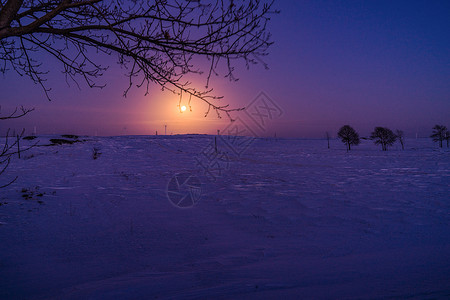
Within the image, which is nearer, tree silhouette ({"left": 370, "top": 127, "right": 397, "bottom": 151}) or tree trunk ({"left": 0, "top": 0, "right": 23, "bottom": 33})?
tree trunk ({"left": 0, "top": 0, "right": 23, "bottom": 33})

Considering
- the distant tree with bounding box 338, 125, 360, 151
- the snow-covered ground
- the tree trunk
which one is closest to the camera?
the tree trunk

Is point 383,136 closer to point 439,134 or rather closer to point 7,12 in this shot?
point 439,134

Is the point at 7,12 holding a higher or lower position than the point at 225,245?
higher

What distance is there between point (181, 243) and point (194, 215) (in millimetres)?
1821

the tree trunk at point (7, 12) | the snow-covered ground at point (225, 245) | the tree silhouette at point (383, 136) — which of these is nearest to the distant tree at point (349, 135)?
the tree silhouette at point (383, 136)

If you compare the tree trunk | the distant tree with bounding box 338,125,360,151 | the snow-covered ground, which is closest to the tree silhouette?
the distant tree with bounding box 338,125,360,151

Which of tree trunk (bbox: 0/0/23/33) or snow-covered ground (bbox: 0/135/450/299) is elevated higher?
tree trunk (bbox: 0/0/23/33)

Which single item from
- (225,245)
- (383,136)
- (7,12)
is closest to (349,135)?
(383,136)

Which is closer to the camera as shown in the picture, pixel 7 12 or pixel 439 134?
pixel 7 12

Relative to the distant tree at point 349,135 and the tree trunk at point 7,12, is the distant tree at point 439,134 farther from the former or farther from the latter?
the tree trunk at point 7,12

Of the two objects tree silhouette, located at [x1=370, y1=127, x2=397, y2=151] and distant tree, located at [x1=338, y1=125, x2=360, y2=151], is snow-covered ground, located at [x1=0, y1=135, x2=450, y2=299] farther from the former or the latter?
tree silhouette, located at [x1=370, y1=127, x2=397, y2=151]

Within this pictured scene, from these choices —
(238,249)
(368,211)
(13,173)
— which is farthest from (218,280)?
(13,173)

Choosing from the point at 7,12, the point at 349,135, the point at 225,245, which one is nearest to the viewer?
the point at 7,12

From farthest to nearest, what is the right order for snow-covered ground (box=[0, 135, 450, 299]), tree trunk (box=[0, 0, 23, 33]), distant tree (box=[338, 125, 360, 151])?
1. distant tree (box=[338, 125, 360, 151])
2. snow-covered ground (box=[0, 135, 450, 299])
3. tree trunk (box=[0, 0, 23, 33])
